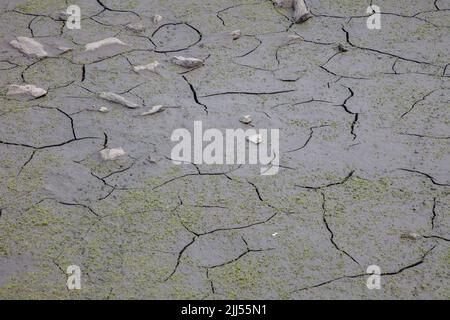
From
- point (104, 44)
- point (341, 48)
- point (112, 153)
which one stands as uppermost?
point (341, 48)

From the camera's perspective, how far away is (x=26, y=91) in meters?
3.57

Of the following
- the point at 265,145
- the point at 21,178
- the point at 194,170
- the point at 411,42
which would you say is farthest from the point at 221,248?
the point at 411,42

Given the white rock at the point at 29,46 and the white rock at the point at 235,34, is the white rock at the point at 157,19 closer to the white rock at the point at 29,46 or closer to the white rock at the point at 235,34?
the white rock at the point at 235,34

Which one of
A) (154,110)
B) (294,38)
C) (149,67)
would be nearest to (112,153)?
(154,110)

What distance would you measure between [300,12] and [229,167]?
152cm

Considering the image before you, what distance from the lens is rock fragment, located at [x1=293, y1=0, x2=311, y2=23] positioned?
13.7 feet

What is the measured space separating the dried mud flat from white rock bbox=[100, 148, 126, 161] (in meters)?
0.03

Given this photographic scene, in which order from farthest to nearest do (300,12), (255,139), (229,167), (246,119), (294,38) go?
(300,12) → (294,38) → (246,119) → (255,139) → (229,167)

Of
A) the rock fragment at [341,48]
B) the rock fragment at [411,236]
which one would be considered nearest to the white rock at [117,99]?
the rock fragment at [341,48]

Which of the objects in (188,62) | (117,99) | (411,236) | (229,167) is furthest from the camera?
(188,62)

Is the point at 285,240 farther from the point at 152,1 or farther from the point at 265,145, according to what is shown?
the point at 152,1

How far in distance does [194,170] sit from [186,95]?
643mm

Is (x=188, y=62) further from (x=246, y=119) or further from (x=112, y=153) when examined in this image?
Result: (x=112, y=153)

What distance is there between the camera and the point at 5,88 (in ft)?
11.9
